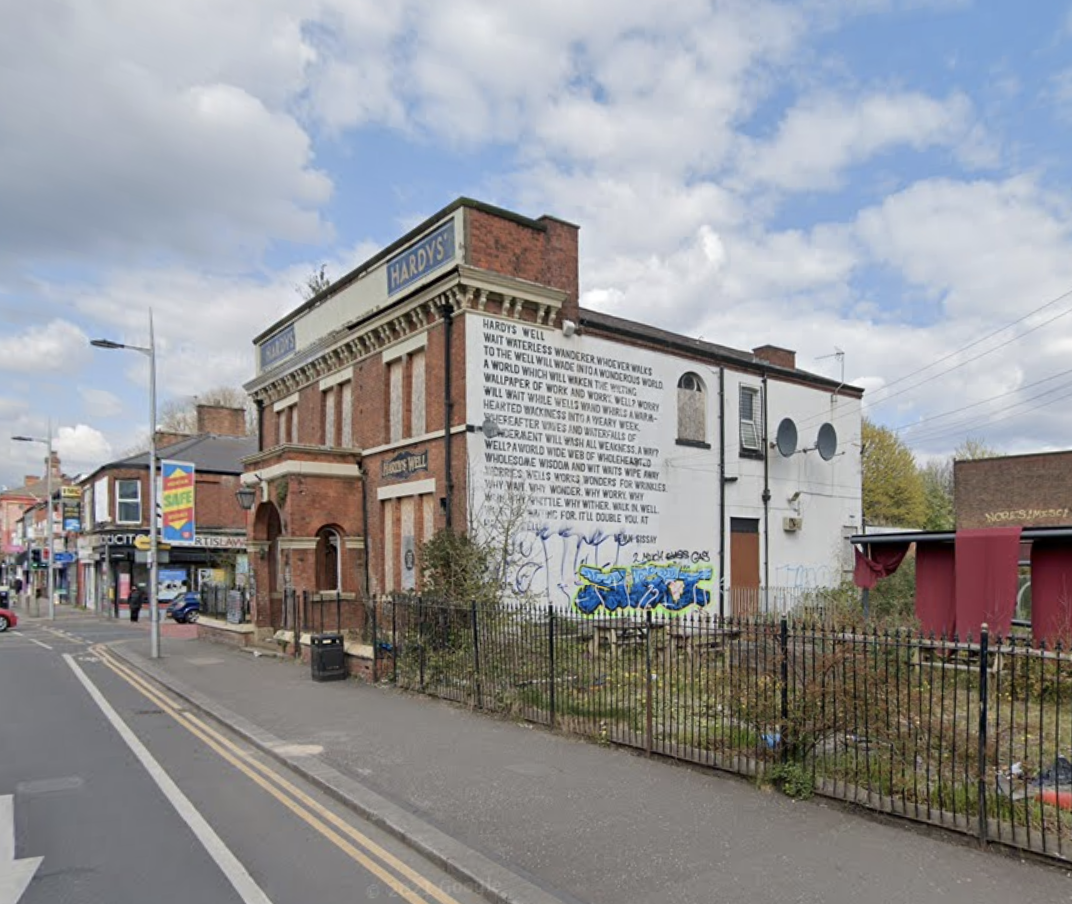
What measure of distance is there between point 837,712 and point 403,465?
1327 cm

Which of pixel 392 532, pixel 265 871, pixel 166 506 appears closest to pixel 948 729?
pixel 265 871

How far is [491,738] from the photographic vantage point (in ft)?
31.1

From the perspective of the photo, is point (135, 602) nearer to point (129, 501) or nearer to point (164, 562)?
point (164, 562)

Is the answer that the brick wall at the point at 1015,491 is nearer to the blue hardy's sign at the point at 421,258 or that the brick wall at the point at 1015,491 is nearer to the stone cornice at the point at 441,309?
the stone cornice at the point at 441,309

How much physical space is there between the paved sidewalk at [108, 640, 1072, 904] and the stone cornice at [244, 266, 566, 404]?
366 inches

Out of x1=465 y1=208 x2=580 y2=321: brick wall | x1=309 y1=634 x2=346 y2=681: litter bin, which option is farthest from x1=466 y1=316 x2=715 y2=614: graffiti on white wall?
x1=309 y1=634 x2=346 y2=681: litter bin

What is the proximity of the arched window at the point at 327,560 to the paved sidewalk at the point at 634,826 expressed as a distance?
417 inches

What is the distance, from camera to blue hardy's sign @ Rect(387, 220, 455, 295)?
17.0m

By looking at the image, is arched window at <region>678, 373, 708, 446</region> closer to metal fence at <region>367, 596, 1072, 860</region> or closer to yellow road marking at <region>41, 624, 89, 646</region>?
metal fence at <region>367, 596, 1072, 860</region>

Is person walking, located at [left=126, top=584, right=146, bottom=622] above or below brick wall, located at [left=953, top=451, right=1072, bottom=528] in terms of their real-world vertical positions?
below

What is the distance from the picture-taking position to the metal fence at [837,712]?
19.1 feet

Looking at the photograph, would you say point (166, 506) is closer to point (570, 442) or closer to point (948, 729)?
point (570, 442)

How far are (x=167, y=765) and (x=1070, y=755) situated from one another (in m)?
9.18

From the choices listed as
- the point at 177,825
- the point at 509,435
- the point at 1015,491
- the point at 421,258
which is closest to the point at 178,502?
the point at 421,258
